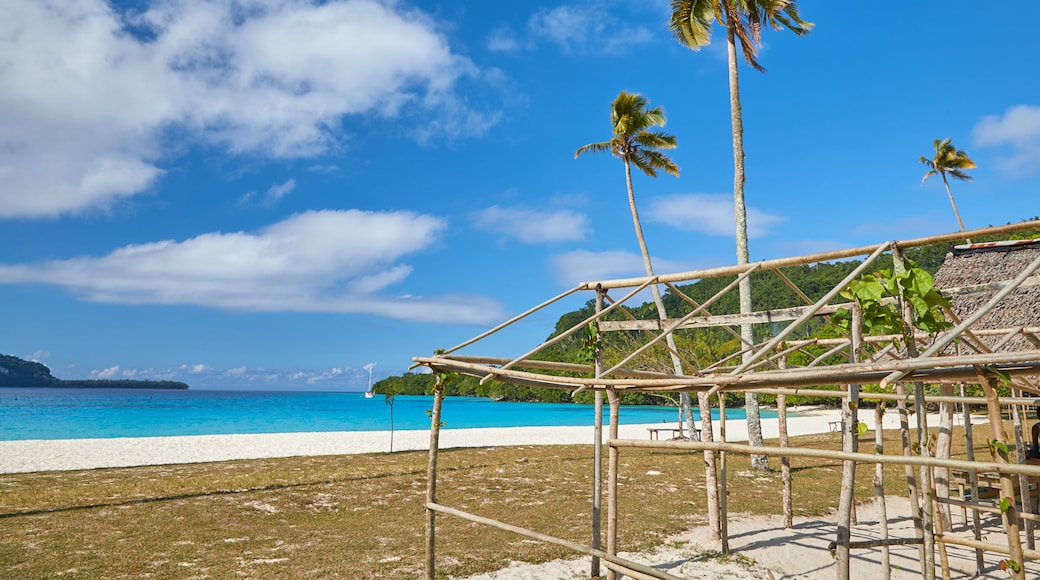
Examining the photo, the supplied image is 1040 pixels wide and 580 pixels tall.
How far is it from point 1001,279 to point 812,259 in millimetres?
7722

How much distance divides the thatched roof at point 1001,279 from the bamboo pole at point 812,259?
6.97 m

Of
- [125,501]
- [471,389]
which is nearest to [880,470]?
[125,501]

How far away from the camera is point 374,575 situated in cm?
680

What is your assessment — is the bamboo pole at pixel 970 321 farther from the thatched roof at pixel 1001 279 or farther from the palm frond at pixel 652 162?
the palm frond at pixel 652 162

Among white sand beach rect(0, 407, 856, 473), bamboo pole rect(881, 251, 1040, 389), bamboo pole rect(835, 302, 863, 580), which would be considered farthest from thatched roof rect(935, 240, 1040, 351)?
white sand beach rect(0, 407, 856, 473)

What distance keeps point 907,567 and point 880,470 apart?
2.16m

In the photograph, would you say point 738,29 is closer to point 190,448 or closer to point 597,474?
point 597,474

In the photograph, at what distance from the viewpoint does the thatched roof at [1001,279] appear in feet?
34.9

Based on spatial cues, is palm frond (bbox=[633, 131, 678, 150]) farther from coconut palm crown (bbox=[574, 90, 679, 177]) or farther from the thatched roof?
the thatched roof

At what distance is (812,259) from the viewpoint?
5.77 metres

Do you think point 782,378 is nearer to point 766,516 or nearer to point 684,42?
point 766,516

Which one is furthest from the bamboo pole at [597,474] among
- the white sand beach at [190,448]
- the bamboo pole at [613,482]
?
the white sand beach at [190,448]

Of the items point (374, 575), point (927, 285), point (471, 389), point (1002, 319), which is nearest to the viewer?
point (927, 285)

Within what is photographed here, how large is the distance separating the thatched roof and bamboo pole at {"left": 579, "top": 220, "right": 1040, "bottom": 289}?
6.97 meters
